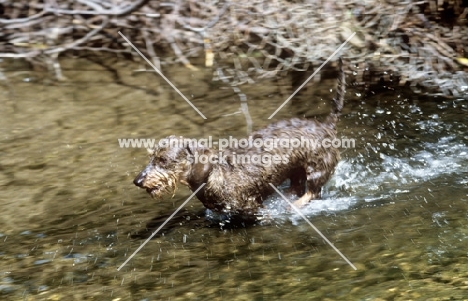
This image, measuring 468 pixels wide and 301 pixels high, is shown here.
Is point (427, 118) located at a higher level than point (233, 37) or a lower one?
lower

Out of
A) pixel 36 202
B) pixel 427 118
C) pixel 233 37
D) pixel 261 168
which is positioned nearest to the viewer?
pixel 261 168

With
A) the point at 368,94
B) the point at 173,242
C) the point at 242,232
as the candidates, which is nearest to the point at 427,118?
the point at 368,94

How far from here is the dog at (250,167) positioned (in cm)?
510

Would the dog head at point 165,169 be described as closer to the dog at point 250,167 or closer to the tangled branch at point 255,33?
the dog at point 250,167

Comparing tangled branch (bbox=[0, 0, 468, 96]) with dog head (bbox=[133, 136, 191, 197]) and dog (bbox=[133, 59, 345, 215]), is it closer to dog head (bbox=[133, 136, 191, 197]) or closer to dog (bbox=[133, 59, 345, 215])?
dog (bbox=[133, 59, 345, 215])

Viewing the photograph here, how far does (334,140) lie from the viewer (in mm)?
5816

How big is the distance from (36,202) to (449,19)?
21.3ft

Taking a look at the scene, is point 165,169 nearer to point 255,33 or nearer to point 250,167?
point 250,167

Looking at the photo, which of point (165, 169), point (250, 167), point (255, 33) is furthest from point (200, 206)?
point (255, 33)

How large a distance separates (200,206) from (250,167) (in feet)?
2.12

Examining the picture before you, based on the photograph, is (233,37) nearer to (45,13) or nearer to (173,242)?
Result: (45,13)

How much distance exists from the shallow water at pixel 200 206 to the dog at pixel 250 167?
23 centimetres

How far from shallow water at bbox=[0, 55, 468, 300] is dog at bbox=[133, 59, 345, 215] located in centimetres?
23

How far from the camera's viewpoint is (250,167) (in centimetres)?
545
